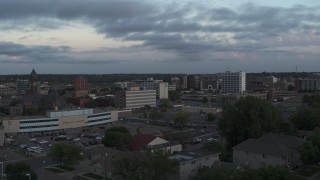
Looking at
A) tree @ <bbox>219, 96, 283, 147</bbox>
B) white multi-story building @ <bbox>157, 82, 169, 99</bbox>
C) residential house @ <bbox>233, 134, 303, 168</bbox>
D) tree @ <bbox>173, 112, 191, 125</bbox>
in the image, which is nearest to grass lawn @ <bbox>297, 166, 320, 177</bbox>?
residential house @ <bbox>233, 134, 303, 168</bbox>

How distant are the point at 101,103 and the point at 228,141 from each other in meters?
64.5

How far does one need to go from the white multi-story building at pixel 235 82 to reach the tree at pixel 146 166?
4336 inches

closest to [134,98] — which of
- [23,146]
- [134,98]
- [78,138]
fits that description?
[134,98]

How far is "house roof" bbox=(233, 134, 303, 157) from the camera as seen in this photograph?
110ft

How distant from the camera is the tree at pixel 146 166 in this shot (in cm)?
2605

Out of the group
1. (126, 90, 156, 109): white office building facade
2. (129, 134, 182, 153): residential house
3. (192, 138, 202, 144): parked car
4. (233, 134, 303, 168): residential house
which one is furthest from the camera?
(126, 90, 156, 109): white office building facade

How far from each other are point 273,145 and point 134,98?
2667 inches

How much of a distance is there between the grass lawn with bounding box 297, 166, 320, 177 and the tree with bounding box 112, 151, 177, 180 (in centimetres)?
1116

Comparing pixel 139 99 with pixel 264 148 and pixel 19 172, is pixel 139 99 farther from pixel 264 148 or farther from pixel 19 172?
pixel 19 172

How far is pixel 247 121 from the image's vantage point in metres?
41.1

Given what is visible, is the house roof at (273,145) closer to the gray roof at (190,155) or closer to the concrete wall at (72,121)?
the gray roof at (190,155)

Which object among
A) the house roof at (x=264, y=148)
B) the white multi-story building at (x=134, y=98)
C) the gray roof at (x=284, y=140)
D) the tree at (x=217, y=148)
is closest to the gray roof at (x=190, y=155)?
the tree at (x=217, y=148)

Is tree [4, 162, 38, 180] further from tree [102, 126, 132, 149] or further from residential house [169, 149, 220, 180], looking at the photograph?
tree [102, 126, 132, 149]

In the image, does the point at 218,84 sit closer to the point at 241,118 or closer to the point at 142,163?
the point at 241,118
